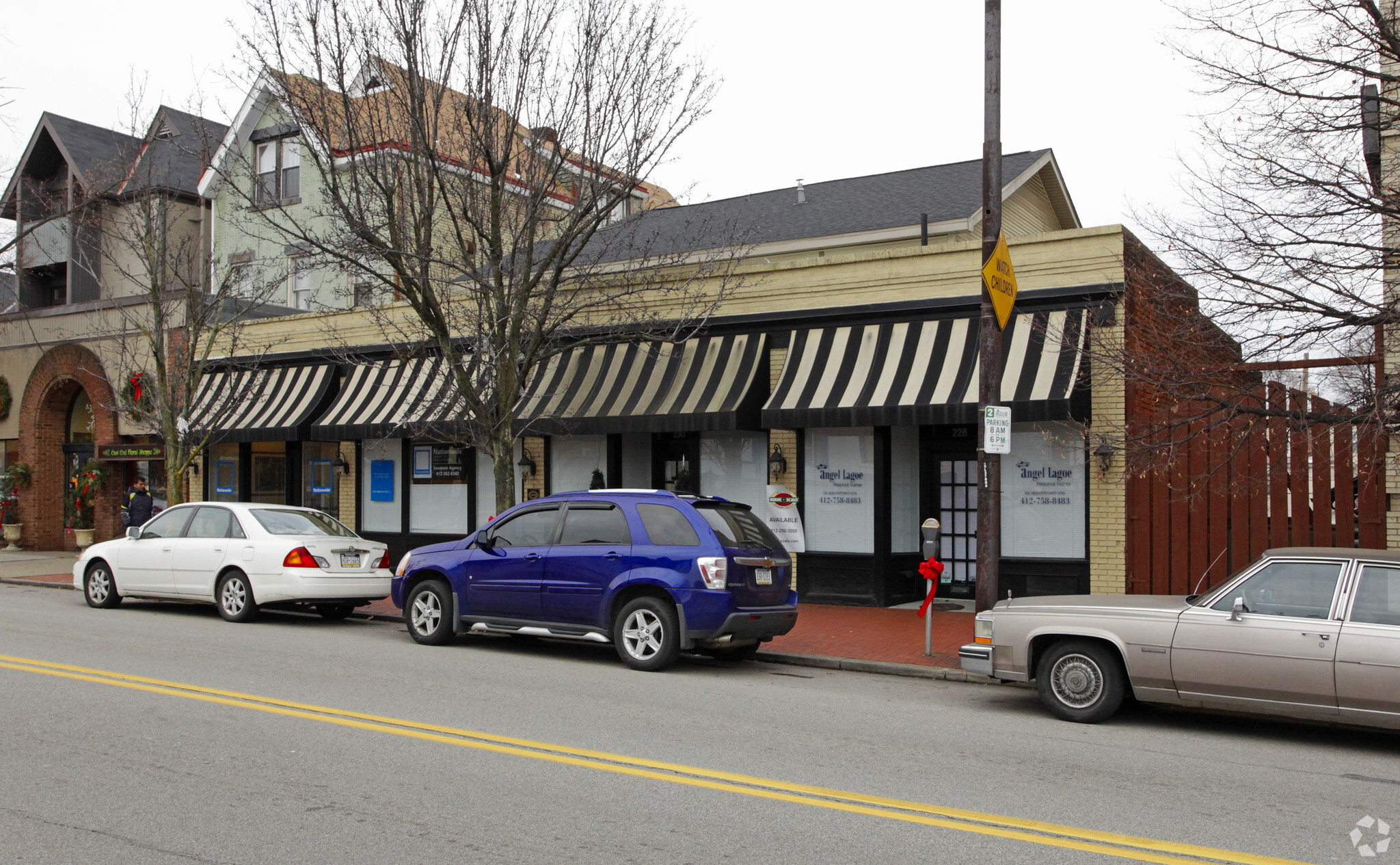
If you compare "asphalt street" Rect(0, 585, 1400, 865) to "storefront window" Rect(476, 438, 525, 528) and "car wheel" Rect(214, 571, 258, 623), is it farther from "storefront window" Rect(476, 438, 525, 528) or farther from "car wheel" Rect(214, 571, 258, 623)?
"storefront window" Rect(476, 438, 525, 528)

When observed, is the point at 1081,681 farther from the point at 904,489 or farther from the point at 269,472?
the point at 269,472

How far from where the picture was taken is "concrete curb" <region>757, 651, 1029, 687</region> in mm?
10477

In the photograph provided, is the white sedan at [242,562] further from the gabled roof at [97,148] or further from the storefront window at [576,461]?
the gabled roof at [97,148]

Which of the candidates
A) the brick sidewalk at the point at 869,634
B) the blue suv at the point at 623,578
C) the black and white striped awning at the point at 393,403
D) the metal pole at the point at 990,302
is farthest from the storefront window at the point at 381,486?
the metal pole at the point at 990,302

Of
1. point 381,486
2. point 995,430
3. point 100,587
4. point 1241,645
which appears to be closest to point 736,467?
point 995,430

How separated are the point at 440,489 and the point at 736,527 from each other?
1009cm

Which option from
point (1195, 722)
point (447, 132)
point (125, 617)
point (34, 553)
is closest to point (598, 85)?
point (447, 132)

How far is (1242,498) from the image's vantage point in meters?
12.7

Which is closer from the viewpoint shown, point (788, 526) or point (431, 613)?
point (431, 613)

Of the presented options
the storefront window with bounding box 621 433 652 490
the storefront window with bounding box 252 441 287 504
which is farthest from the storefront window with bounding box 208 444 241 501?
the storefront window with bounding box 621 433 652 490

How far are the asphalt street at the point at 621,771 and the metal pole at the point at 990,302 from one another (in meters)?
1.77

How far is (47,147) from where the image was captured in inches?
1160

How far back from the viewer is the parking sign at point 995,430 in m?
11.1

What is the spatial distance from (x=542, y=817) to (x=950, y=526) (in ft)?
36.8
